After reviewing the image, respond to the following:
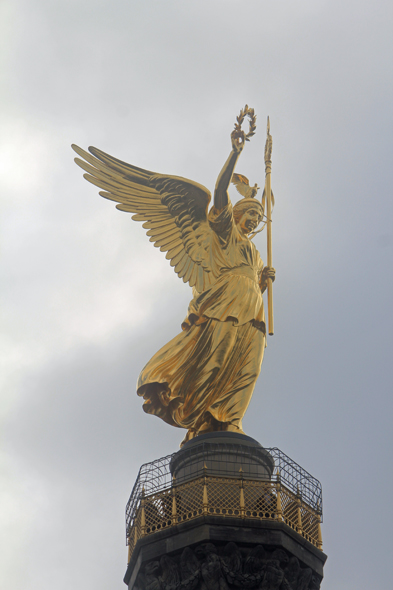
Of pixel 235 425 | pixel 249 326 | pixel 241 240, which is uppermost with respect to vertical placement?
pixel 241 240

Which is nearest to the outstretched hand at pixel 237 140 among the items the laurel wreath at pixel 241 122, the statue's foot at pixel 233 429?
the laurel wreath at pixel 241 122

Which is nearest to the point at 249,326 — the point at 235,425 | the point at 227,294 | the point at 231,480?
the point at 227,294

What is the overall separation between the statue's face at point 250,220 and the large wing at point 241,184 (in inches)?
44.5

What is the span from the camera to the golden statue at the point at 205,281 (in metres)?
25.2

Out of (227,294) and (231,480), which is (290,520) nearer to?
(231,480)

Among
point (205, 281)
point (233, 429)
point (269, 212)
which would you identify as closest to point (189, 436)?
point (233, 429)

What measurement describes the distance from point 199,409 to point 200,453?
6.46 ft

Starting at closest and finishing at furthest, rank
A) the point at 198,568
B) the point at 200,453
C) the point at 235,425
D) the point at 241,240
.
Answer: the point at 198,568 < the point at 200,453 < the point at 235,425 < the point at 241,240

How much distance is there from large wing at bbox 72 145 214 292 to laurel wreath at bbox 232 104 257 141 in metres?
1.71

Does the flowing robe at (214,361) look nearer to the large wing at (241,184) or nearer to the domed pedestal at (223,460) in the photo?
the domed pedestal at (223,460)

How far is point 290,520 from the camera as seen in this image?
71.8 ft

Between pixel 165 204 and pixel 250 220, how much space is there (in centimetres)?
231

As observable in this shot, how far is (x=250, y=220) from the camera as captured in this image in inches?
1110

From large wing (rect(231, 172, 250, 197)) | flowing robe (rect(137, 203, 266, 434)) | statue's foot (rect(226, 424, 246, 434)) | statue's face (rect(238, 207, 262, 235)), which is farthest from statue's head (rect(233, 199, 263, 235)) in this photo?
statue's foot (rect(226, 424, 246, 434))
